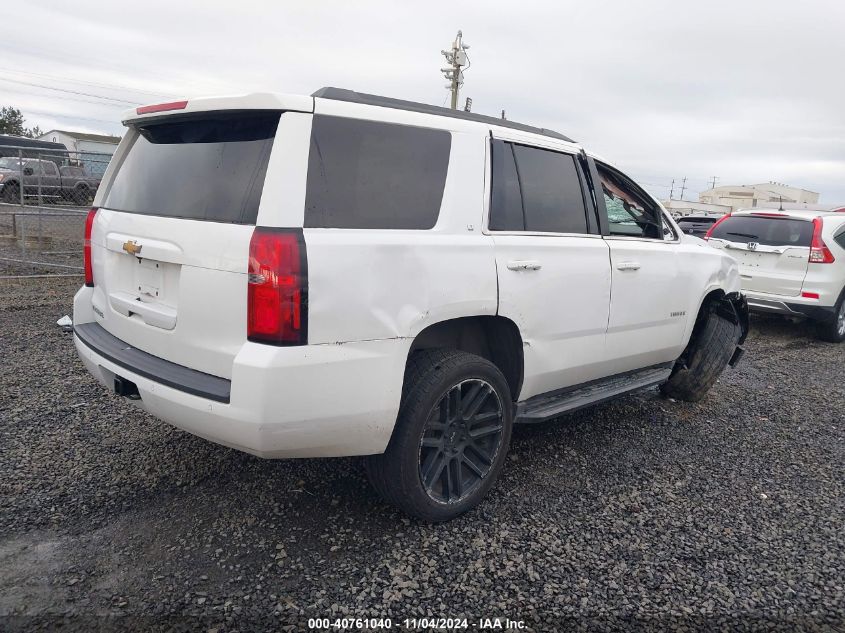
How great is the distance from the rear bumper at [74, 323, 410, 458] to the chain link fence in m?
7.85

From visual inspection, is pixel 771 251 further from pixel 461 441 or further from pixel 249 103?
pixel 249 103

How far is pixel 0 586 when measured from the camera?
7.92 feet

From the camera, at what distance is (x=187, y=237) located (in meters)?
2.60

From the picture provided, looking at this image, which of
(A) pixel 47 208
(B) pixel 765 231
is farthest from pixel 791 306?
(A) pixel 47 208

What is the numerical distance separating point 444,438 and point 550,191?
1.58 metres

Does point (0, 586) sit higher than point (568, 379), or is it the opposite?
point (568, 379)

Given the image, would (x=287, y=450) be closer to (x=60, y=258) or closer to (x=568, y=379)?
(x=568, y=379)

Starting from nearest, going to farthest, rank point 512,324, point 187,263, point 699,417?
point 187,263 → point 512,324 → point 699,417

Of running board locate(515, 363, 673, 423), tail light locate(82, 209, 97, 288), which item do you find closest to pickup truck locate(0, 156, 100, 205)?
tail light locate(82, 209, 97, 288)

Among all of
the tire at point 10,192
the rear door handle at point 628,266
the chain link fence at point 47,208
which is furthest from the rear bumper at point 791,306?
the tire at point 10,192

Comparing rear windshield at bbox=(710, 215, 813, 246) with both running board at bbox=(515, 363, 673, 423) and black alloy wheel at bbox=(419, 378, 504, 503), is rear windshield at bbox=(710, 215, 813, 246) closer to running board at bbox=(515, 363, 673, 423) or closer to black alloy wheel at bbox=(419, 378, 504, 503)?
running board at bbox=(515, 363, 673, 423)

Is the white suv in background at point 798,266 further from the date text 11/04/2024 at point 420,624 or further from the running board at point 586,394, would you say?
the date text 11/04/2024 at point 420,624

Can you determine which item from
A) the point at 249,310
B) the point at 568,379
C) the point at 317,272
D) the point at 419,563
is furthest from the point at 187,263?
the point at 568,379

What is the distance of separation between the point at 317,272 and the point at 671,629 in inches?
76.3
